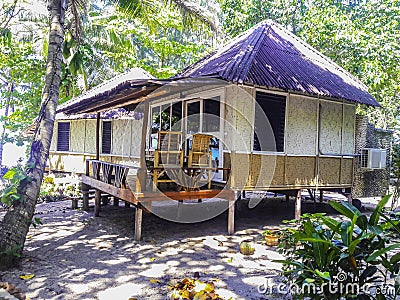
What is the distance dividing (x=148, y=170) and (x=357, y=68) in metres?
11.8

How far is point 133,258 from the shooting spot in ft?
17.6

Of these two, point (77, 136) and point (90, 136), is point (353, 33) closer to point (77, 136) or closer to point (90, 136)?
point (90, 136)

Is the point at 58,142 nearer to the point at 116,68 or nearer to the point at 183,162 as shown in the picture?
the point at 116,68

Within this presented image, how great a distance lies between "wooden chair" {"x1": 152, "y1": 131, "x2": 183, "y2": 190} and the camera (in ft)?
21.2

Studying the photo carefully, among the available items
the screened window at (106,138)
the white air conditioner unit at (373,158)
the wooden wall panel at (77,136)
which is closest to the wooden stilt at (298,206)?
the white air conditioner unit at (373,158)

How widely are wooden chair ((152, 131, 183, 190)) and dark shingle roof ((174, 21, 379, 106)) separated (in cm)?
124

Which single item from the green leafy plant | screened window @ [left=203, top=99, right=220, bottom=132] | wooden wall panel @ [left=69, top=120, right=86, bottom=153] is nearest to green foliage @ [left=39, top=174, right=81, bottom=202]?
wooden wall panel @ [left=69, top=120, right=86, bottom=153]

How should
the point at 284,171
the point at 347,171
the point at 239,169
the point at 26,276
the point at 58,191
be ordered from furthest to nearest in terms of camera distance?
the point at 58,191, the point at 347,171, the point at 284,171, the point at 239,169, the point at 26,276

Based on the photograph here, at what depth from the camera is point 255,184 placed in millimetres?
7465

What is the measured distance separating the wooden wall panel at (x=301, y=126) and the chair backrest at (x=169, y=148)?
284cm

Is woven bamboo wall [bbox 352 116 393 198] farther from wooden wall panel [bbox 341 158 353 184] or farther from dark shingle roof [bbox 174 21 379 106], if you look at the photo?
dark shingle roof [bbox 174 21 379 106]

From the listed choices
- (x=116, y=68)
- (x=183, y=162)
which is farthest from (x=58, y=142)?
(x=183, y=162)

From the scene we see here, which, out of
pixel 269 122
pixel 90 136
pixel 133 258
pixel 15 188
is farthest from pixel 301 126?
pixel 90 136

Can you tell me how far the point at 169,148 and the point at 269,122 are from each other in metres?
2.64
